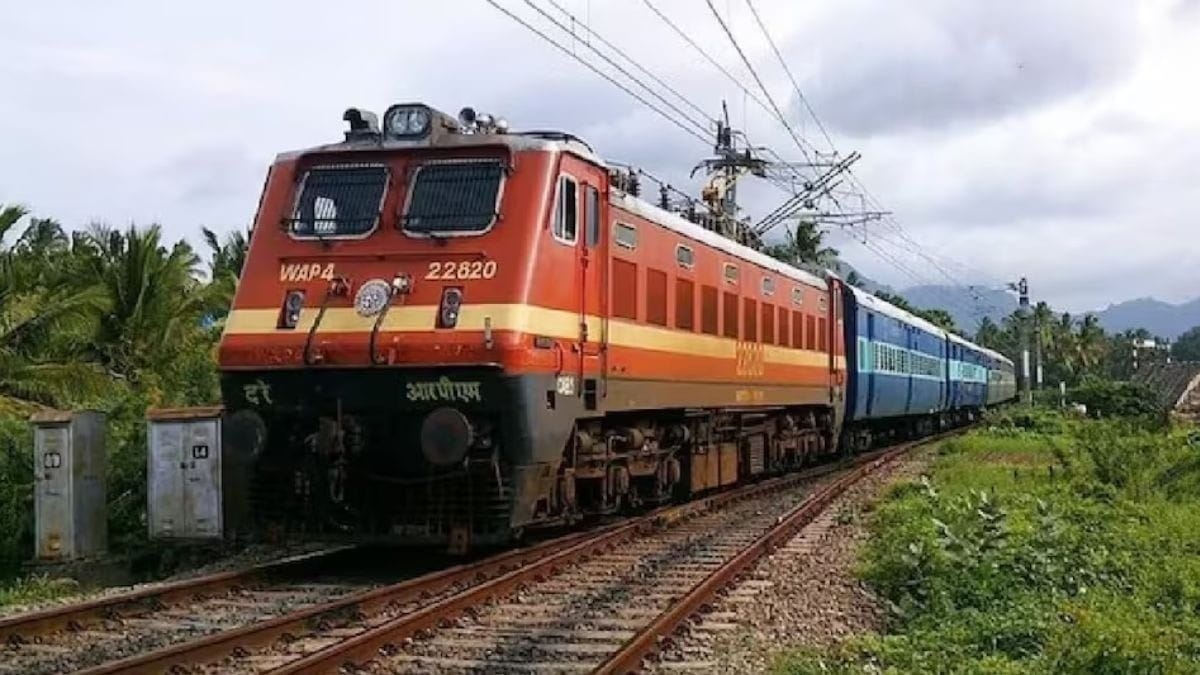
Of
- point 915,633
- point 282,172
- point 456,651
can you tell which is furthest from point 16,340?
point 915,633

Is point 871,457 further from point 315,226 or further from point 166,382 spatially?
point 315,226

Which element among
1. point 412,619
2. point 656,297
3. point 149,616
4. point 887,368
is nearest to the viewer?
point 412,619

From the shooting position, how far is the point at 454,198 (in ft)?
37.2

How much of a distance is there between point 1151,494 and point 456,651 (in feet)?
35.6

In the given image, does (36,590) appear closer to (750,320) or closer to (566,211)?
(566,211)

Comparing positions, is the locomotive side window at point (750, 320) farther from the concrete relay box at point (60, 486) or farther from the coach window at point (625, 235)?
the concrete relay box at point (60, 486)

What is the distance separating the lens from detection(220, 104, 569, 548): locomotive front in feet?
34.8

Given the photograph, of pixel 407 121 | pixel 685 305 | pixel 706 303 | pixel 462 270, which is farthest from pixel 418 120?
pixel 706 303

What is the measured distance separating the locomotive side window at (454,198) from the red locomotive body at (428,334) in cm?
1

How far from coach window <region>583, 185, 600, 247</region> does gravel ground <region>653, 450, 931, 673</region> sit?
3210mm

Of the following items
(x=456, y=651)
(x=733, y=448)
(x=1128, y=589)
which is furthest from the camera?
(x=733, y=448)

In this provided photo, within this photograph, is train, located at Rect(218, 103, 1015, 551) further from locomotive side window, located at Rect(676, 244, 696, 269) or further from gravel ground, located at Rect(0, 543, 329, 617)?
locomotive side window, located at Rect(676, 244, 696, 269)

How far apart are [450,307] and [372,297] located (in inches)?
27.3

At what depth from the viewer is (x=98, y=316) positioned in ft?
76.6
